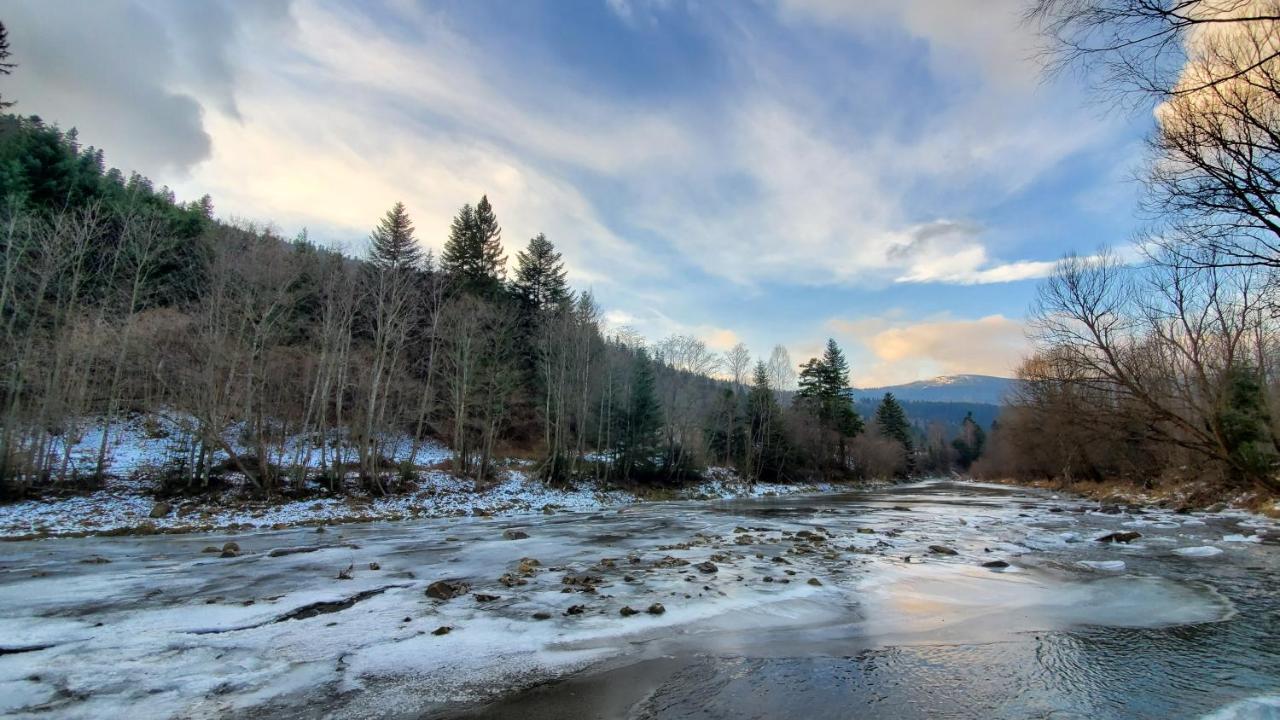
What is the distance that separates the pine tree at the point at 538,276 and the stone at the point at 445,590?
131 ft

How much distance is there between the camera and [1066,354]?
2492 centimetres

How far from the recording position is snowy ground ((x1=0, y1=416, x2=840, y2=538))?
18.2m

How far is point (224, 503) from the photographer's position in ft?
72.2

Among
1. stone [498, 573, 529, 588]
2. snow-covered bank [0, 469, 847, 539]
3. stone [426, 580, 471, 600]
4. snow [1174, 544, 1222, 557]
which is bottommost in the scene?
snow-covered bank [0, 469, 847, 539]

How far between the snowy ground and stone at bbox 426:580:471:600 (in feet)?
47.1

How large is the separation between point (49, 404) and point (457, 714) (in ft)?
89.9

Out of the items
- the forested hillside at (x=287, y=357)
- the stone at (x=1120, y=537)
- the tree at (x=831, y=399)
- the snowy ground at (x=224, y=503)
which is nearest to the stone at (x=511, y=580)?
the snowy ground at (x=224, y=503)

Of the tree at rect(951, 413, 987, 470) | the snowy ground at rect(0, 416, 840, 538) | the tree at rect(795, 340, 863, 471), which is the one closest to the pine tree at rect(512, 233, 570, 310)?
the snowy ground at rect(0, 416, 840, 538)

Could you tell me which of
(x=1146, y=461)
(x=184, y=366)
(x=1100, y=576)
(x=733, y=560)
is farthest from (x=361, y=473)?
(x=1146, y=461)

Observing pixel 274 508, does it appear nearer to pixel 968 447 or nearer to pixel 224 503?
pixel 224 503

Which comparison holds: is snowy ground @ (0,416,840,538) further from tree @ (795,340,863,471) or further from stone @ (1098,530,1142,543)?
tree @ (795,340,863,471)

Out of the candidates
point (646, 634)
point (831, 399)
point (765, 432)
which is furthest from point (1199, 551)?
point (831, 399)

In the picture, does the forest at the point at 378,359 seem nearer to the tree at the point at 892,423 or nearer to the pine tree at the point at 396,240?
the pine tree at the point at 396,240

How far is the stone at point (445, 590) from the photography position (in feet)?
28.9
